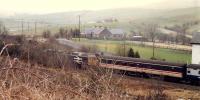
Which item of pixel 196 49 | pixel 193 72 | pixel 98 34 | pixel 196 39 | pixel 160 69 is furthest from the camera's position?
pixel 98 34

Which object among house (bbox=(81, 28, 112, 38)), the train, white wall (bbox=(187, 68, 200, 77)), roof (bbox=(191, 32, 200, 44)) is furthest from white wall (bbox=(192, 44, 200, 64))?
house (bbox=(81, 28, 112, 38))

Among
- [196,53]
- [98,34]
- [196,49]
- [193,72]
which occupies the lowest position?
[193,72]

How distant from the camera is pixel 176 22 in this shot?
237 ft

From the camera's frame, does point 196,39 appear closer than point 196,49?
No

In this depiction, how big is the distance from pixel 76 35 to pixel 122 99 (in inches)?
1662

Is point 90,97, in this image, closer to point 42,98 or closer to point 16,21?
point 42,98

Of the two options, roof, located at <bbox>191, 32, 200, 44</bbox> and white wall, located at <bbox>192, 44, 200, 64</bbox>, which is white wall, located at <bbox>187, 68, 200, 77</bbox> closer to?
white wall, located at <bbox>192, 44, 200, 64</bbox>

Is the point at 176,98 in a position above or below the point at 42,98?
below

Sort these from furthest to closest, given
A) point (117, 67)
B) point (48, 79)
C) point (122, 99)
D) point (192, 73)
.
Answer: point (117, 67) < point (192, 73) < point (122, 99) < point (48, 79)

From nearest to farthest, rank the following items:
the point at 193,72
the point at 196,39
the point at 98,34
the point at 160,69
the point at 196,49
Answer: the point at 193,72 → the point at 160,69 → the point at 196,49 → the point at 196,39 → the point at 98,34

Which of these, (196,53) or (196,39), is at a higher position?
(196,39)

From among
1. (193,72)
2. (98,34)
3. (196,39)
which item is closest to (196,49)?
(196,39)

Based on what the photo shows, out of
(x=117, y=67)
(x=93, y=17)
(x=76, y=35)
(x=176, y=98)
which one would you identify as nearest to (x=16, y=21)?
(x=93, y=17)

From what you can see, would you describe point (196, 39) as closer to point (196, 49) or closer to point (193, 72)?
point (196, 49)
